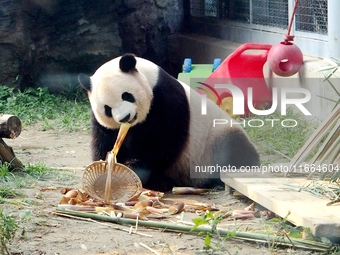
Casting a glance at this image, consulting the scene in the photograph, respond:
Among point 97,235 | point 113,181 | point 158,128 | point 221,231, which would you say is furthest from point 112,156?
point 221,231

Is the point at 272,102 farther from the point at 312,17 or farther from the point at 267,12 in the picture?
the point at 267,12

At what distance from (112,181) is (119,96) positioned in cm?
62

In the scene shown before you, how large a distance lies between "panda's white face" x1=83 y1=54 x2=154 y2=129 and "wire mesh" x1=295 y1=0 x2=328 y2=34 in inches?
105

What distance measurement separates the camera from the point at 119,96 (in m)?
4.58

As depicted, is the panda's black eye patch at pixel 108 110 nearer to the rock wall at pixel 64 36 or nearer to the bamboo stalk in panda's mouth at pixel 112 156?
the bamboo stalk in panda's mouth at pixel 112 156

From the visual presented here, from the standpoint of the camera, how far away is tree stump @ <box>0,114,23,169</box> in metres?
5.05

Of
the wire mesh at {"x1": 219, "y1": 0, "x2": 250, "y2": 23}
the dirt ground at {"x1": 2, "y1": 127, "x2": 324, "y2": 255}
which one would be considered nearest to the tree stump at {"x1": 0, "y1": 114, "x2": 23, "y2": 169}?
the dirt ground at {"x1": 2, "y1": 127, "x2": 324, "y2": 255}

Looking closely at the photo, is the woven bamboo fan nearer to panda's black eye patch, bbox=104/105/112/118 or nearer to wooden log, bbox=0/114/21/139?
panda's black eye patch, bbox=104/105/112/118

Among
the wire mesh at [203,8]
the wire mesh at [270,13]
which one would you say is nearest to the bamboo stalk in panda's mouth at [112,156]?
the wire mesh at [270,13]

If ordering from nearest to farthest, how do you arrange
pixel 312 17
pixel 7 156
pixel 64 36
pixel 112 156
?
pixel 112 156
pixel 7 156
pixel 312 17
pixel 64 36

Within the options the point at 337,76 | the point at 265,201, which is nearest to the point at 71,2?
the point at 337,76

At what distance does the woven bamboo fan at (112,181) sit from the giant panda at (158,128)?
0.39 meters

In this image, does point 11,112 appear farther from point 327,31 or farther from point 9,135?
point 327,31

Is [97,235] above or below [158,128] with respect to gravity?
below
